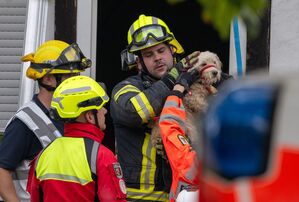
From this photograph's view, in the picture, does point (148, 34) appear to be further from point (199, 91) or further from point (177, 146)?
point (177, 146)

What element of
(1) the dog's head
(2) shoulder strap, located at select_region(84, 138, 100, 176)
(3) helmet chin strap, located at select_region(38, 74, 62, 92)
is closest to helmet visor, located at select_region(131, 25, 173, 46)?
(1) the dog's head

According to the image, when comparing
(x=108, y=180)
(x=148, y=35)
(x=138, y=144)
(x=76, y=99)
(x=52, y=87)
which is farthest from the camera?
(x=52, y=87)

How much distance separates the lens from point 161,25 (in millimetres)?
5305

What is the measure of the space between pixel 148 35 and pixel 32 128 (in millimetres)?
801

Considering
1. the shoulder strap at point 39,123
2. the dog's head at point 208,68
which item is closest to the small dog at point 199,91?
the dog's head at point 208,68

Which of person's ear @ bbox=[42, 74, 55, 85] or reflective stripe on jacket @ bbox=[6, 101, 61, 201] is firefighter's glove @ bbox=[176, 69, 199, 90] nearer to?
reflective stripe on jacket @ bbox=[6, 101, 61, 201]

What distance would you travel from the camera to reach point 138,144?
4969 mm

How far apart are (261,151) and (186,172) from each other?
2.80m

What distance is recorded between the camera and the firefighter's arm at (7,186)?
5062 mm

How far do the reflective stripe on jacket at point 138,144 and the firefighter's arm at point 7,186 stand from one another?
599 millimetres

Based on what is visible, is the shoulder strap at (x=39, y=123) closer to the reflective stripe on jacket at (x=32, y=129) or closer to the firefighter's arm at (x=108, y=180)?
the reflective stripe on jacket at (x=32, y=129)

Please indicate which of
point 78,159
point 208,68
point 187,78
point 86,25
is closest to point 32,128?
point 78,159

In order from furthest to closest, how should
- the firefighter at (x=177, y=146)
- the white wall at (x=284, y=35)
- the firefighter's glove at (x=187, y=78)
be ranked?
the white wall at (x=284, y=35), the firefighter's glove at (x=187, y=78), the firefighter at (x=177, y=146)

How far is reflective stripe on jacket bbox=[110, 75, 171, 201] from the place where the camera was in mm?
4840
